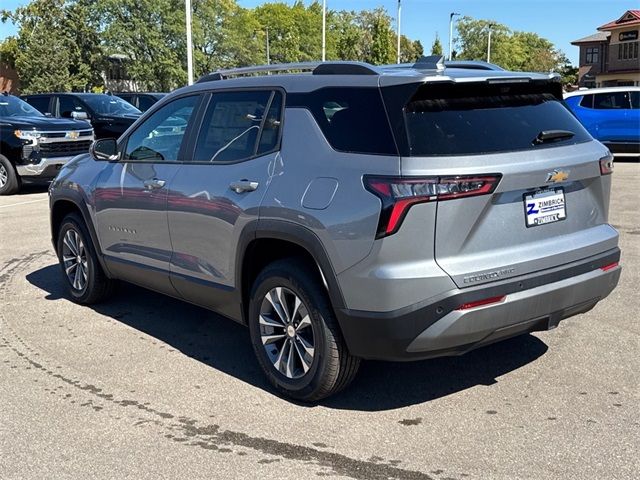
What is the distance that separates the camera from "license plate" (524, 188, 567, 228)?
12.0 feet

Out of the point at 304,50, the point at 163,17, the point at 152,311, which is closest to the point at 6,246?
the point at 152,311

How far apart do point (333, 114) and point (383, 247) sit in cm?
89

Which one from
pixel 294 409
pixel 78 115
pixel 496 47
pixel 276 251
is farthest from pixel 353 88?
pixel 496 47

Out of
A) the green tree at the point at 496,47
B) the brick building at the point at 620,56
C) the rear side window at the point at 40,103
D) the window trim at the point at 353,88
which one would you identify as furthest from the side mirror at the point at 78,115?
the green tree at the point at 496,47

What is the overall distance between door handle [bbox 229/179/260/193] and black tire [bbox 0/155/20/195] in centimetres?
1033

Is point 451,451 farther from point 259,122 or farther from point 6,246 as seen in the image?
point 6,246

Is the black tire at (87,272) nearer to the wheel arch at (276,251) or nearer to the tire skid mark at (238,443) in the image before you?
the tire skid mark at (238,443)

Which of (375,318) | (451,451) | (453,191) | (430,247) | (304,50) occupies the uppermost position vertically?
(304,50)

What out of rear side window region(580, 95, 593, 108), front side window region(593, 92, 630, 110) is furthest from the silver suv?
rear side window region(580, 95, 593, 108)

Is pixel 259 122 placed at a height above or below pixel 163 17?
below

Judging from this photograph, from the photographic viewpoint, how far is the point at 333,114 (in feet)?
12.8

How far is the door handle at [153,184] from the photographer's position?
4879mm

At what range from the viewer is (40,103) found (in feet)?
59.4

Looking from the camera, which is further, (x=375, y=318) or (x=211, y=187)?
(x=211, y=187)
